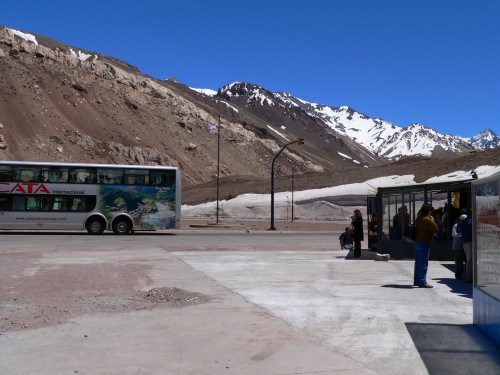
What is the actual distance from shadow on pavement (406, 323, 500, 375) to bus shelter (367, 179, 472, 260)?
8.60 metres

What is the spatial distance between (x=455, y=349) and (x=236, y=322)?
276 centimetres

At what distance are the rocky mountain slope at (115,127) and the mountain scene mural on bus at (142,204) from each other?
4508cm

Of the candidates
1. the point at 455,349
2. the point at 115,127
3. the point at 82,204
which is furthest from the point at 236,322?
the point at 115,127

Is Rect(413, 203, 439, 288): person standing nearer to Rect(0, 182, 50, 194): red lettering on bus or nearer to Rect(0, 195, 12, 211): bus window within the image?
Rect(0, 182, 50, 194): red lettering on bus

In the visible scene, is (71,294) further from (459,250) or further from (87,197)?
(87,197)

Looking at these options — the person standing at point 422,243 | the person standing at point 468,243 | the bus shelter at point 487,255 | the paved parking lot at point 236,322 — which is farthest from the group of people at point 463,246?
the bus shelter at point 487,255

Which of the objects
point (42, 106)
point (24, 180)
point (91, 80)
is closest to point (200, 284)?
point (24, 180)

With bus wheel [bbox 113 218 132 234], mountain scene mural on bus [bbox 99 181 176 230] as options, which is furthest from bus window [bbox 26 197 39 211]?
bus wheel [bbox 113 218 132 234]

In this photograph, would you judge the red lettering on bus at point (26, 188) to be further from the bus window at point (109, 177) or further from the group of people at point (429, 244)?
the group of people at point (429, 244)

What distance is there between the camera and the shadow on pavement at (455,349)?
6.42m

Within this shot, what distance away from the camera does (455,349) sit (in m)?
7.21

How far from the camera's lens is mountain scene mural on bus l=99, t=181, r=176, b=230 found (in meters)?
32.8

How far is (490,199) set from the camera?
299 inches

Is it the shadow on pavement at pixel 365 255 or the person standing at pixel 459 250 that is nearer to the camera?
the person standing at pixel 459 250
